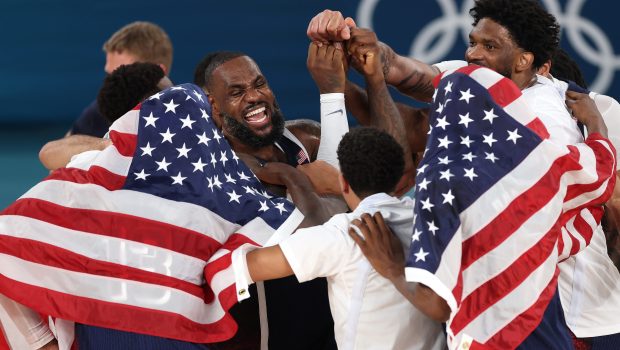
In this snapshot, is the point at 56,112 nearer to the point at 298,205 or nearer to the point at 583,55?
the point at 583,55

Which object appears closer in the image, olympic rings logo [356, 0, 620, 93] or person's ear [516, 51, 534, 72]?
person's ear [516, 51, 534, 72]

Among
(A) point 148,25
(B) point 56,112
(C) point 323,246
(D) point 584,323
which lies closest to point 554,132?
(D) point 584,323

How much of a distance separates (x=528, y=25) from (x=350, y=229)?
4.34ft

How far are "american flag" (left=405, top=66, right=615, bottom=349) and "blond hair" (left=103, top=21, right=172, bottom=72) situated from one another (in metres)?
4.76

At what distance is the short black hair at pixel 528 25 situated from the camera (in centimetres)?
459

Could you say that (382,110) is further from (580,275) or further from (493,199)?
(493,199)

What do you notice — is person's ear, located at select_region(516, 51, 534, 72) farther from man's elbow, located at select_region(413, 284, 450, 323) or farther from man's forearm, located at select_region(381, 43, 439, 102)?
man's elbow, located at select_region(413, 284, 450, 323)

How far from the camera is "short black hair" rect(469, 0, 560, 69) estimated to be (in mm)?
4590

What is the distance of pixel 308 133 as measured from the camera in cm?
565

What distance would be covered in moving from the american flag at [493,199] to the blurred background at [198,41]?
21.4 feet

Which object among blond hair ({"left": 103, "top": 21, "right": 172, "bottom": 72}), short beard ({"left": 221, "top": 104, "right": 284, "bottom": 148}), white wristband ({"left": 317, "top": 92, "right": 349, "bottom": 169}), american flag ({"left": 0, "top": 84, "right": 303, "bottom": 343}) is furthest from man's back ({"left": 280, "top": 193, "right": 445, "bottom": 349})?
blond hair ({"left": 103, "top": 21, "right": 172, "bottom": 72})

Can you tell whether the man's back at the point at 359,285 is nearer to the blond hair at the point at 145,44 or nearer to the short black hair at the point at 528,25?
the short black hair at the point at 528,25

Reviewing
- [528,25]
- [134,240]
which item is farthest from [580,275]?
[134,240]

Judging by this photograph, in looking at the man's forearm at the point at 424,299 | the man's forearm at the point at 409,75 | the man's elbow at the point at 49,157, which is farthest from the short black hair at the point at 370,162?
the man's elbow at the point at 49,157
